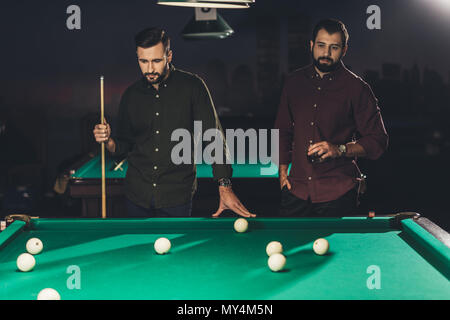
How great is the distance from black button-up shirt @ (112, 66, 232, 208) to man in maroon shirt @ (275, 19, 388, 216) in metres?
0.44

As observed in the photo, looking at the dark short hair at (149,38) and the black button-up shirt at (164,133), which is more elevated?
the dark short hair at (149,38)

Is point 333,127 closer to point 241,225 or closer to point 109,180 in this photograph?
point 241,225

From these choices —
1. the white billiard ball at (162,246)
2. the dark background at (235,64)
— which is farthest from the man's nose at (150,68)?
the dark background at (235,64)

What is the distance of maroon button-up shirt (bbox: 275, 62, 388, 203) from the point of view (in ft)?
10.6

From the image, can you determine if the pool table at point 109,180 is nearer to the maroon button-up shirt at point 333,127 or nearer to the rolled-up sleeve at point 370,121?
the maroon button-up shirt at point 333,127

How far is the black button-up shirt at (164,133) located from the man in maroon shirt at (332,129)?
44 centimetres

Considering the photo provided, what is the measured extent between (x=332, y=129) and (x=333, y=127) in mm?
12

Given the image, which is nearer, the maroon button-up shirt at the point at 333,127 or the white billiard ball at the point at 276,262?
the white billiard ball at the point at 276,262

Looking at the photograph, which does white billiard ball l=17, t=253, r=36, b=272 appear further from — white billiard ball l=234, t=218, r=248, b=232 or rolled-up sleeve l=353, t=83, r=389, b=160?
rolled-up sleeve l=353, t=83, r=389, b=160

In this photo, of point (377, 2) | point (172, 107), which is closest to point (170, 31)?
point (377, 2)

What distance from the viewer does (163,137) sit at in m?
3.20

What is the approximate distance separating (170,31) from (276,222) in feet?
19.2

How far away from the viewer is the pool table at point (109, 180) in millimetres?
3758

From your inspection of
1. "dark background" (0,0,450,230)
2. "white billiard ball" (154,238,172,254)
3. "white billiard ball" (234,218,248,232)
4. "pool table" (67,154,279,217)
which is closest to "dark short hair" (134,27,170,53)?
"pool table" (67,154,279,217)
